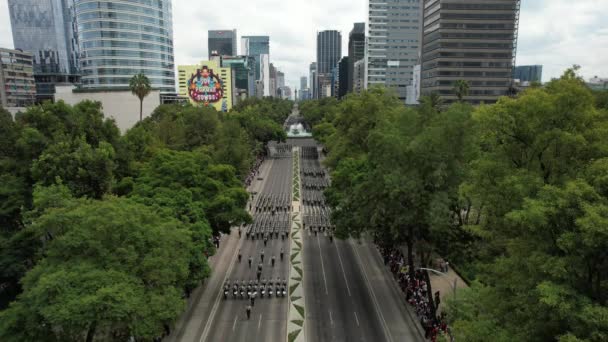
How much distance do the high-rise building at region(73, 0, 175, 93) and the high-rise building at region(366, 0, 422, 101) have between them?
3689 inches

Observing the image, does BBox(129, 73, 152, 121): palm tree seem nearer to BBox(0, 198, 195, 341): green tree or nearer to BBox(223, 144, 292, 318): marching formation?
BBox(223, 144, 292, 318): marching formation

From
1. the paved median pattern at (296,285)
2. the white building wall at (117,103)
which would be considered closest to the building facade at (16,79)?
the white building wall at (117,103)

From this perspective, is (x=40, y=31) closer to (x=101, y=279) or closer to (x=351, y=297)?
(x=351, y=297)

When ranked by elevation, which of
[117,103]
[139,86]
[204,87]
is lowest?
[117,103]

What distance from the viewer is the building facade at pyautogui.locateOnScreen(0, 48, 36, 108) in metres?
122

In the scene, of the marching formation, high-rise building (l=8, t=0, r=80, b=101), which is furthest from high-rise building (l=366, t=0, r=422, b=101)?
high-rise building (l=8, t=0, r=80, b=101)

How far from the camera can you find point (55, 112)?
3512 cm

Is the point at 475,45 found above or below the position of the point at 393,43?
below

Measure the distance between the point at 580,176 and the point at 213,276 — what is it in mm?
29962

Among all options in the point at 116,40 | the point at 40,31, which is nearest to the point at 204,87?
the point at 116,40

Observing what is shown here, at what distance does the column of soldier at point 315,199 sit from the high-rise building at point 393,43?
83.0 meters

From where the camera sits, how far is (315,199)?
209 feet

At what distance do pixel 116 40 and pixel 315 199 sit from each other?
7518 cm

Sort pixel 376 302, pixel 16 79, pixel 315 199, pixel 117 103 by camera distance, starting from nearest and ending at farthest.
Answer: pixel 376 302 < pixel 315 199 < pixel 117 103 < pixel 16 79
